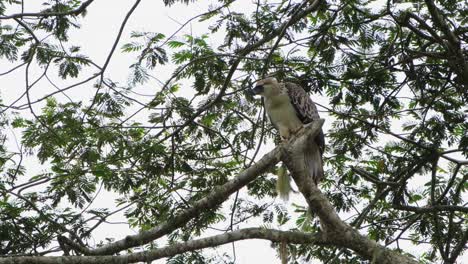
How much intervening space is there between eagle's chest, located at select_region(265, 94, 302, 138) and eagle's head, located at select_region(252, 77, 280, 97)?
7 cm

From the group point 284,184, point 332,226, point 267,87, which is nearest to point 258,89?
point 267,87

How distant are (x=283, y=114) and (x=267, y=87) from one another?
34 cm

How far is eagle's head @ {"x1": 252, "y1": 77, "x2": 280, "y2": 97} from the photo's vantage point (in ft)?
19.9

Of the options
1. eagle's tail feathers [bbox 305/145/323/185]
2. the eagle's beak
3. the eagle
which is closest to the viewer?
eagle's tail feathers [bbox 305/145/323/185]

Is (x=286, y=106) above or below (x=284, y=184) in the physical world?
above

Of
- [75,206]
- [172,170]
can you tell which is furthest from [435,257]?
[75,206]

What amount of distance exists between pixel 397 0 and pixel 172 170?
2662 millimetres

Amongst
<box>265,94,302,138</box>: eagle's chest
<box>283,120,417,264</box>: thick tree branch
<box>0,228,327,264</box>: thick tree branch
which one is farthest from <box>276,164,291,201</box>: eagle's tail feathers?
<box>265,94,302,138</box>: eagle's chest

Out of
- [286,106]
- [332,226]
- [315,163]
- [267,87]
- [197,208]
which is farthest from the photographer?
[286,106]

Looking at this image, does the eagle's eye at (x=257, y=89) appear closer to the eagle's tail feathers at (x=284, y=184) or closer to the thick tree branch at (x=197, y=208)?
the eagle's tail feathers at (x=284, y=184)

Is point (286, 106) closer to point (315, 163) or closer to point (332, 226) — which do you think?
point (315, 163)

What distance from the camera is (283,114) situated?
630 cm

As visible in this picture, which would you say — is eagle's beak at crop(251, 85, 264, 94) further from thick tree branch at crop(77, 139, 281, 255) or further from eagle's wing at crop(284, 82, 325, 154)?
thick tree branch at crop(77, 139, 281, 255)

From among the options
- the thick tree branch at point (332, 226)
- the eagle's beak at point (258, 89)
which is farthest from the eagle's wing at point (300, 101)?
the thick tree branch at point (332, 226)
